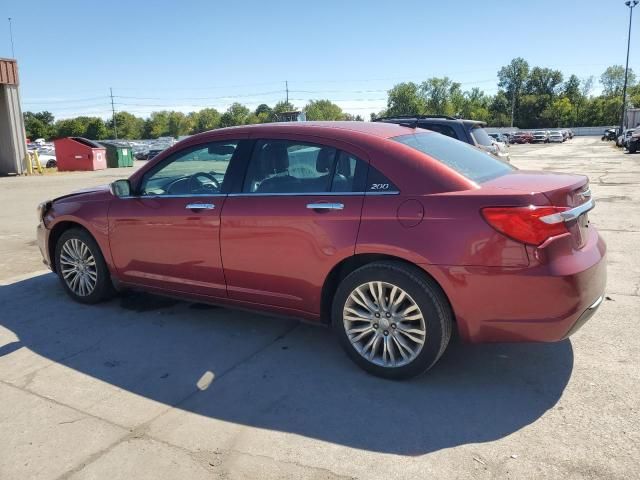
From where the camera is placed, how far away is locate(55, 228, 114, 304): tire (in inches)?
201

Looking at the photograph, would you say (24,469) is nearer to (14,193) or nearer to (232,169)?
(232,169)

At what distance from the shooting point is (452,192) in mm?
3270

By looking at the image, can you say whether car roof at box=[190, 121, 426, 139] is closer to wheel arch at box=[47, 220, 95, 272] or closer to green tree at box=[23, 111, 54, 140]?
wheel arch at box=[47, 220, 95, 272]

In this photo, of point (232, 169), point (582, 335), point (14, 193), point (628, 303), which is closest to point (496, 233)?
point (582, 335)

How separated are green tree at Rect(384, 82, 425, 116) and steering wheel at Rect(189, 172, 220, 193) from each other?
419 ft

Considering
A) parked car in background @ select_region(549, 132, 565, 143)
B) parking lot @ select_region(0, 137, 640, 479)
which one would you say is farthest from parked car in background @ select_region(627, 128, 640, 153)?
parked car in background @ select_region(549, 132, 565, 143)

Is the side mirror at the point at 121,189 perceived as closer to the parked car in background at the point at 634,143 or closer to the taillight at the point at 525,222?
the taillight at the point at 525,222

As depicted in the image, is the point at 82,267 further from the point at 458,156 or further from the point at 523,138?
the point at 523,138

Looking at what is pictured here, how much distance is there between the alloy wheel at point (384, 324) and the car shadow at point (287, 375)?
19cm

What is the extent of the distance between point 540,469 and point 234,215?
8.55 feet

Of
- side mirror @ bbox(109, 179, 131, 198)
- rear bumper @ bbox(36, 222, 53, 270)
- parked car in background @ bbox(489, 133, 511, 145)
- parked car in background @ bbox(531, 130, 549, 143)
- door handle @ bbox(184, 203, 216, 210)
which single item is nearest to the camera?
door handle @ bbox(184, 203, 216, 210)

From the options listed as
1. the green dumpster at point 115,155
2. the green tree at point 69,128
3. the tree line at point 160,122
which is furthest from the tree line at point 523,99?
the green dumpster at point 115,155

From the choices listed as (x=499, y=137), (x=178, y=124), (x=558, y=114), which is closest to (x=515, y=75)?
(x=558, y=114)

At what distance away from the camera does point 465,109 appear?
12862 centimetres
